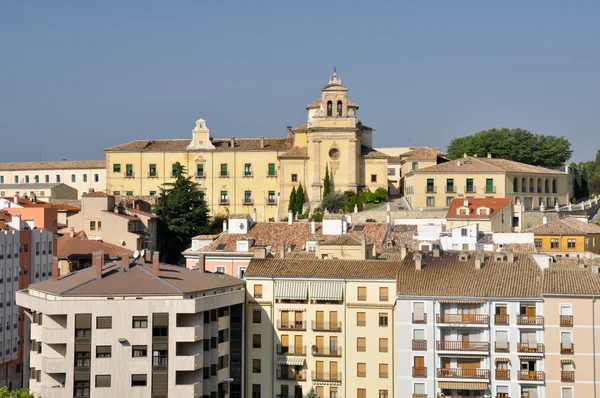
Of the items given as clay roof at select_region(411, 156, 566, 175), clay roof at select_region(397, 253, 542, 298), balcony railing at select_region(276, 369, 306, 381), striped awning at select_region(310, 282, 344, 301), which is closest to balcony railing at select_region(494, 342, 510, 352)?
clay roof at select_region(397, 253, 542, 298)

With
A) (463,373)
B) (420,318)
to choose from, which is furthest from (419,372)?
(420,318)

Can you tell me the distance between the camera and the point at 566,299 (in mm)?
58312

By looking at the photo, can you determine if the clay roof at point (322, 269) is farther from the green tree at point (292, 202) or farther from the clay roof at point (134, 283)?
the green tree at point (292, 202)

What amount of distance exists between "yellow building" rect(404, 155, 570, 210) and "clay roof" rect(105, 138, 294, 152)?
14.9 meters

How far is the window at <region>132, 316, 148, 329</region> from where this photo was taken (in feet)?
191

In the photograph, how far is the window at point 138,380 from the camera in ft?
190

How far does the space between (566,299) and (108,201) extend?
48526mm

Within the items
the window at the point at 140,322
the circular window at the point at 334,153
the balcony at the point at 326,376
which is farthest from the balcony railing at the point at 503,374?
the circular window at the point at 334,153

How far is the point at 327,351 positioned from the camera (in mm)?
62156

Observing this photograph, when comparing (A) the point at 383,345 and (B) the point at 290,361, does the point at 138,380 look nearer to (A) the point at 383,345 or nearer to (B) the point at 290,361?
(B) the point at 290,361

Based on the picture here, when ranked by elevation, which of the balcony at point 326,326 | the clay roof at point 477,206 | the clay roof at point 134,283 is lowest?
the balcony at point 326,326

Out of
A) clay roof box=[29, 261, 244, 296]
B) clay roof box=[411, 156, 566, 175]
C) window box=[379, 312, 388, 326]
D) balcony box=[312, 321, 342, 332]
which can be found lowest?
balcony box=[312, 321, 342, 332]

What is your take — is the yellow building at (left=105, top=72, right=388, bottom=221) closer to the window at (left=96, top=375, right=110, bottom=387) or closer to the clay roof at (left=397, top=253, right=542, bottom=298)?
the clay roof at (left=397, top=253, right=542, bottom=298)

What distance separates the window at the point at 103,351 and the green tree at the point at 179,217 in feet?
136
